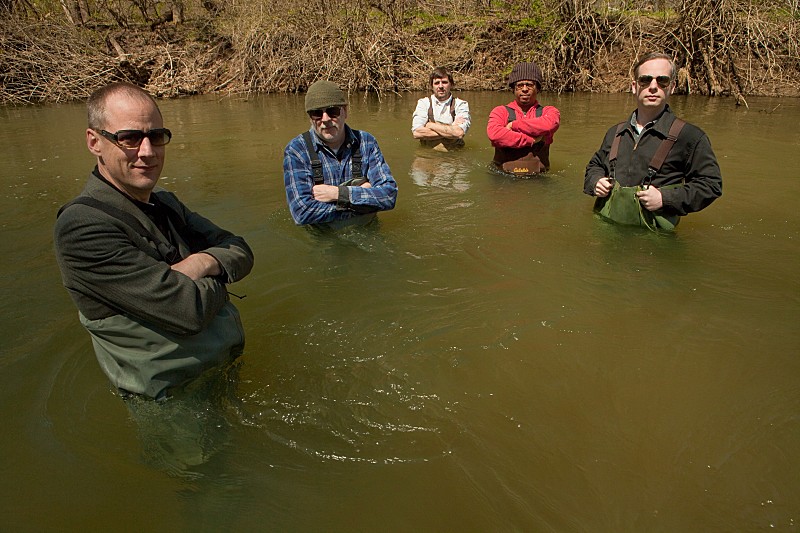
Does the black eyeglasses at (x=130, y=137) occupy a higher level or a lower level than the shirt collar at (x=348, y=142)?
higher

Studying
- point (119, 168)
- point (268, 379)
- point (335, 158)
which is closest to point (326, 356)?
point (268, 379)

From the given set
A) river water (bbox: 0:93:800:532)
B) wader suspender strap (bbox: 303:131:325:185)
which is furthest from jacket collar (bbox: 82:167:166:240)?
wader suspender strap (bbox: 303:131:325:185)

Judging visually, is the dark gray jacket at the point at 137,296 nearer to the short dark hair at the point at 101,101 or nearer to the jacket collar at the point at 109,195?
the jacket collar at the point at 109,195

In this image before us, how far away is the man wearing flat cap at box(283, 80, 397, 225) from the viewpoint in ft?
15.1

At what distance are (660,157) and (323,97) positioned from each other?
278cm

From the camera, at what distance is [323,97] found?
14.1ft

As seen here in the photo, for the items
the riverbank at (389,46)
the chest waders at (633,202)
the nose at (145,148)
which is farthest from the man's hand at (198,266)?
the riverbank at (389,46)

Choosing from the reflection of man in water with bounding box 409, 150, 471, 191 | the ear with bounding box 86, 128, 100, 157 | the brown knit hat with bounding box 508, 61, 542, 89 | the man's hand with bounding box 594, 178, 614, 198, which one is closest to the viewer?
the ear with bounding box 86, 128, 100, 157

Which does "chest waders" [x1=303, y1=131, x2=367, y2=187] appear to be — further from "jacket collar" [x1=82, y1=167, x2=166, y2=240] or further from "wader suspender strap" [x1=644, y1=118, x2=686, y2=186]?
"wader suspender strap" [x1=644, y1=118, x2=686, y2=186]

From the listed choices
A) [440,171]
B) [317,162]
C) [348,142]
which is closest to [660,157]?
[348,142]

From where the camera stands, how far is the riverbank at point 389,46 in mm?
14039

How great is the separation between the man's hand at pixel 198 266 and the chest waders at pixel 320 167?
7.23ft

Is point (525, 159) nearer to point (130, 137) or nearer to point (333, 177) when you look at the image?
point (333, 177)

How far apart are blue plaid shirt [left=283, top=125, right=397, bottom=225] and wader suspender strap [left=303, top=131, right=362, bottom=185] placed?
1.1 inches
